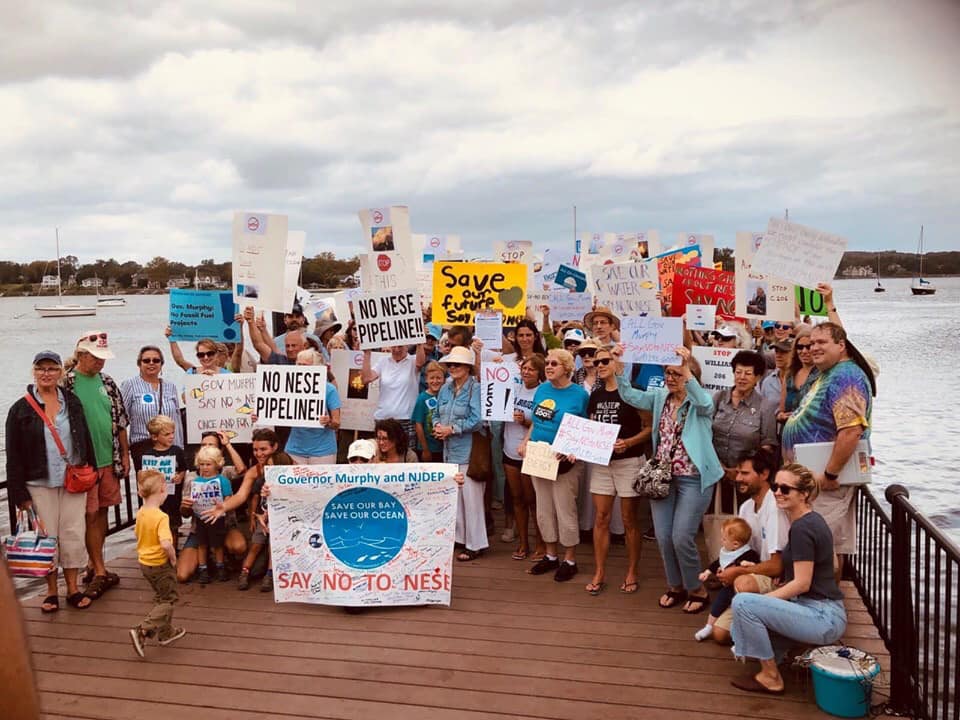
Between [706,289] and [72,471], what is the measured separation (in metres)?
6.78

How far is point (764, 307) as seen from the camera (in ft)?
28.6

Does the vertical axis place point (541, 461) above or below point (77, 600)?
above

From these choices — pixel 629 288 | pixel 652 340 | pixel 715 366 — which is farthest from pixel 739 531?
pixel 629 288

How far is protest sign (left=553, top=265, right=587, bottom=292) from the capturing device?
12828 millimetres

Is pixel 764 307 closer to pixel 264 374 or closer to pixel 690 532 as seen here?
pixel 690 532

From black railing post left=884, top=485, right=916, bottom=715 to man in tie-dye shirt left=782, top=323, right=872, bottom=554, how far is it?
2.65 feet

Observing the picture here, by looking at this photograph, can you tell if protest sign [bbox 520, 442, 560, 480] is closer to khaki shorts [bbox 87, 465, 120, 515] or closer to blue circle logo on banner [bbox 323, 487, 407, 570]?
blue circle logo on banner [bbox 323, 487, 407, 570]

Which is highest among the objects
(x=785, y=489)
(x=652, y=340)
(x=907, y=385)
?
(x=652, y=340)

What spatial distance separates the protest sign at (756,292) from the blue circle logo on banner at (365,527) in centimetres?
403

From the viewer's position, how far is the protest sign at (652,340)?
250 inches

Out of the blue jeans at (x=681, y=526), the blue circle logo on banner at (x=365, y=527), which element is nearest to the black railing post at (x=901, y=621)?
the blue jeans at (x=681, y=526)

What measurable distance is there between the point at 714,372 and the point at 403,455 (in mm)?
2971

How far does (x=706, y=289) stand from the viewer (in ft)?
30.7

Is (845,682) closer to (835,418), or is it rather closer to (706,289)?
(835,418)
